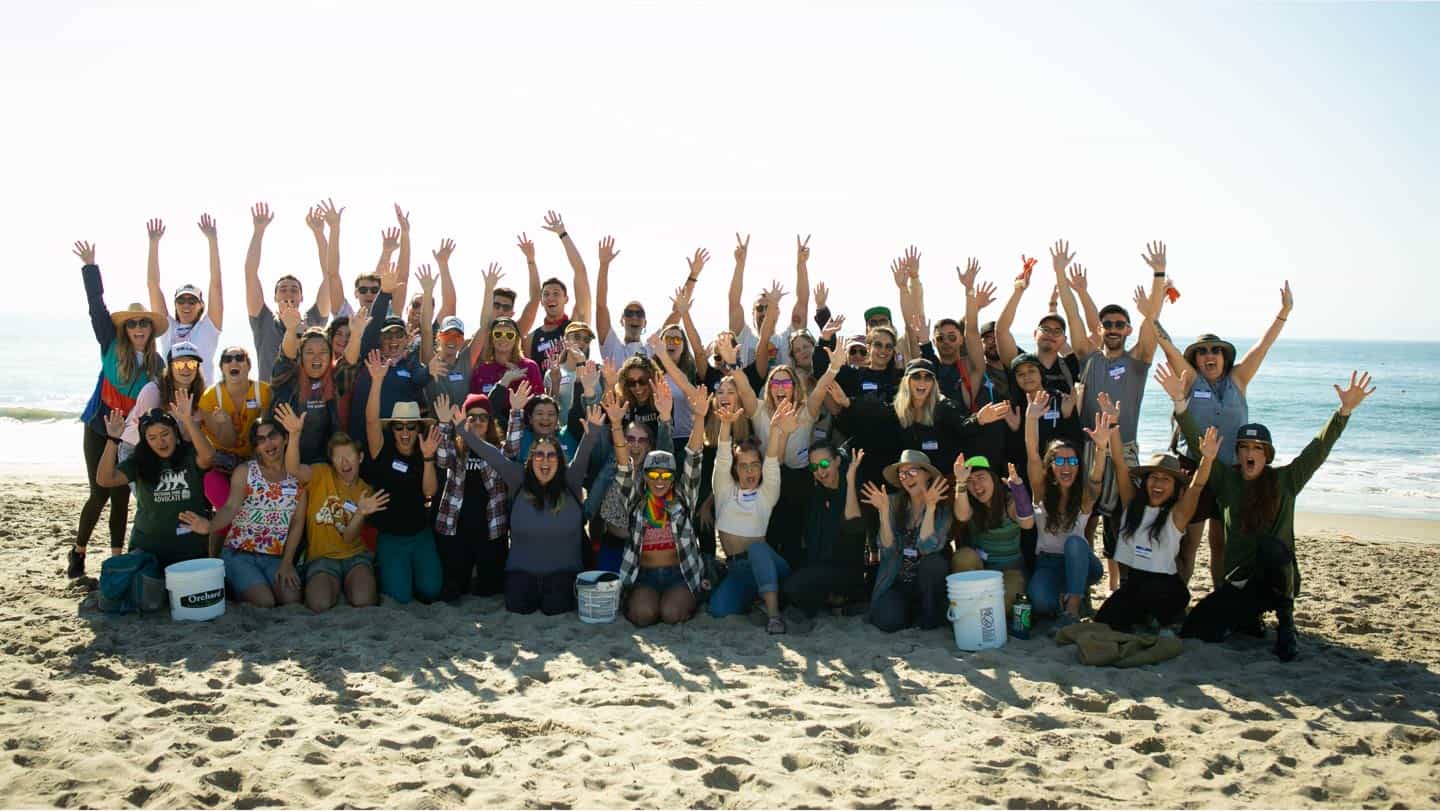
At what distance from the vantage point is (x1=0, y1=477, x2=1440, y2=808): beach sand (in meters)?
4.24

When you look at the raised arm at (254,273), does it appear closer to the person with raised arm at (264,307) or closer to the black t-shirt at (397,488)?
the person with raised arm at (264,307)

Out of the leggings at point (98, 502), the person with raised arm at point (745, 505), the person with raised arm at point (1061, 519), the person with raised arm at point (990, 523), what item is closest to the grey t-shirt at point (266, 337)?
the leggings at point (98, 502)

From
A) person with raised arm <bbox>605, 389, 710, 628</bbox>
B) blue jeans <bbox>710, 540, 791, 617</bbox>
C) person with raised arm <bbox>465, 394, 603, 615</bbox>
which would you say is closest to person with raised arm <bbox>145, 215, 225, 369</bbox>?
person with raised arm <bbox>465, 394, 603, 615</bbox>

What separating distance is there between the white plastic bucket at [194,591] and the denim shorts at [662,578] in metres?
2.85

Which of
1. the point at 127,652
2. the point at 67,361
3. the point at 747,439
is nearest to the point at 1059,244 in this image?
the point at 747,439

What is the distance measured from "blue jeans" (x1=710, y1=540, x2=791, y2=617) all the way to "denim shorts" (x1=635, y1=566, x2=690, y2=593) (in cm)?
28

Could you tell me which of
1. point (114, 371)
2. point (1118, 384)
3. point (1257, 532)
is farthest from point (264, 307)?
point (1257, 532)

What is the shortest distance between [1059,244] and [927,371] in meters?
2.09

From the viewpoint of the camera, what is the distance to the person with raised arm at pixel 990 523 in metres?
6.49

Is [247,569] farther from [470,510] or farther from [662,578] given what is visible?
[662,578]

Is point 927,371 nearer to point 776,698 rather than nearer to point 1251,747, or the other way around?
point 776,698

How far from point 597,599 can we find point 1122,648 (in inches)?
133

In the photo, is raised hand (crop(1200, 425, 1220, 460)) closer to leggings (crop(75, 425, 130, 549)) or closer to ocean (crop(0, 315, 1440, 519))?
ocean (crop(0, 315, 1440, 519))

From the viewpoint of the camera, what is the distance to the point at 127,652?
19.3 feet
